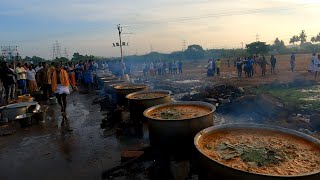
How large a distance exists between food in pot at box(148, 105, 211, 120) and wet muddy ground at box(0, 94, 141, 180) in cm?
146

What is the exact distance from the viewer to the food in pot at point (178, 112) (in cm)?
589

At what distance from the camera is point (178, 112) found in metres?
6.25

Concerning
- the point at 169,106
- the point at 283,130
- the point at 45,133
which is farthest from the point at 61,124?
the point at 283,130

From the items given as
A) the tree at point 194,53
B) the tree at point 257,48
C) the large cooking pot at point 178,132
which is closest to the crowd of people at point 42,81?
the large cooking pot at point 178,132

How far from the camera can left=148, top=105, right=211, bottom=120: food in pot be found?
19.3 ft

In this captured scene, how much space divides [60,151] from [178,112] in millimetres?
3392

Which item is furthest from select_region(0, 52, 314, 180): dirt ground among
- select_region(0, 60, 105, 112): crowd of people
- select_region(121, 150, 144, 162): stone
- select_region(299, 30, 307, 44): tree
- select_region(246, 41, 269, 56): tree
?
select_region(299, 30, 307, 44): tree

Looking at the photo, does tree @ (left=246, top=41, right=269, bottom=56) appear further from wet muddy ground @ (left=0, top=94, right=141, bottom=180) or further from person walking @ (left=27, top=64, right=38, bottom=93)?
wet muddy ground @ (left=0, top=94, right=141, bottom=180)

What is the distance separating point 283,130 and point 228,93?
32.1 feet

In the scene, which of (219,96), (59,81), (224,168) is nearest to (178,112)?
(224,168)

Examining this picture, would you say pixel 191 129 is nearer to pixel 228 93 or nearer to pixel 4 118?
pixel 4 118

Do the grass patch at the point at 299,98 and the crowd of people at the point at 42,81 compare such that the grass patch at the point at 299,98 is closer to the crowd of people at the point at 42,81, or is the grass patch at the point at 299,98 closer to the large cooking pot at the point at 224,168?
the large cooking pot at the point at 224,168

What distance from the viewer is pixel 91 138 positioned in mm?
8281

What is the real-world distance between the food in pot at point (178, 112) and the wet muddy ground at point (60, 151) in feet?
4.78
